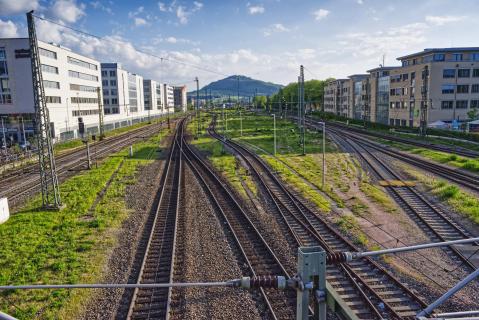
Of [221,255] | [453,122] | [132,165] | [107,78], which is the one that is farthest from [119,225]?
[107,78]

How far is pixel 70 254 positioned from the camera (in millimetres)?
14531

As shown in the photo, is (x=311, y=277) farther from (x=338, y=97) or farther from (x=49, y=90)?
(x=338, y=97)

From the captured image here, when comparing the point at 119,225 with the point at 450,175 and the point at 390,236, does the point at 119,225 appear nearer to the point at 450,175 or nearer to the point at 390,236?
the point at 390,236

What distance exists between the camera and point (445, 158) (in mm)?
36375

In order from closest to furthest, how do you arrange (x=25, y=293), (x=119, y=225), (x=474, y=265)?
(x=25, y=293)
(x=474, y=265)
(x=119, y=225)

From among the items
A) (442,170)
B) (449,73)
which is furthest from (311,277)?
(449,73)

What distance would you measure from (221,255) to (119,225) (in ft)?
21.1

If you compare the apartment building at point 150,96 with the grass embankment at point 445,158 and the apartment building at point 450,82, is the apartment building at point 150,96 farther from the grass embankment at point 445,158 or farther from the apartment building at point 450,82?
the grass embankment at point 445,158

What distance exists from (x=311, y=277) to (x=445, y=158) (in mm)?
38026

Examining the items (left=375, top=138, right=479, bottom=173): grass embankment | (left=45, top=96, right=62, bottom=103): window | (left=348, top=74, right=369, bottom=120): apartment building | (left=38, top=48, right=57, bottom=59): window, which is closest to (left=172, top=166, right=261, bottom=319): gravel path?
(left=375, top=138, right=479, bottom=173): grass embankment

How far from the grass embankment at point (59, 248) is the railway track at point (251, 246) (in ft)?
17.3

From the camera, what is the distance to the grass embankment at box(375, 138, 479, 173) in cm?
3192

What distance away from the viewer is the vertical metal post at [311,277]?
3543mm

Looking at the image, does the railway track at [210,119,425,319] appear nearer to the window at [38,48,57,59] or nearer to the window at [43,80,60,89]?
the window at [43,80,60,89]
